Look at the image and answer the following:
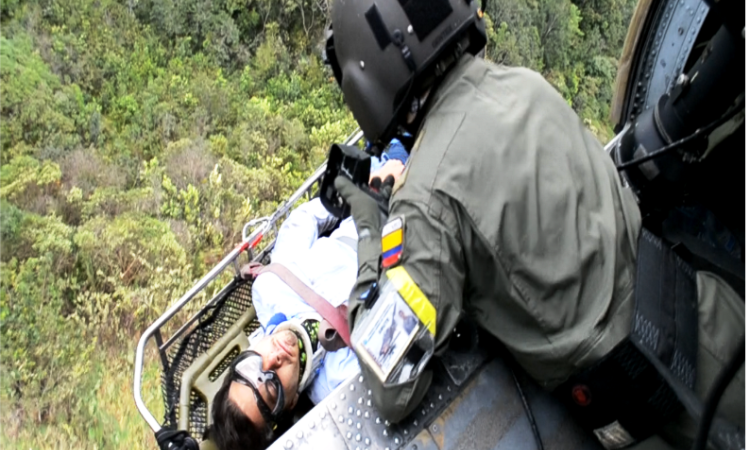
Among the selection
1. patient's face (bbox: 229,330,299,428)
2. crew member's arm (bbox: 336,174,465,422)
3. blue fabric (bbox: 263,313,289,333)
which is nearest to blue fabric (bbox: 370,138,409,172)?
blue fabric (bbox: 263,313,289,333)

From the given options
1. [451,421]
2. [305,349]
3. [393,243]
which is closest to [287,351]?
[305,349]

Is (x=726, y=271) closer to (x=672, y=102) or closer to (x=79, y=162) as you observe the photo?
(x=672, y=102)

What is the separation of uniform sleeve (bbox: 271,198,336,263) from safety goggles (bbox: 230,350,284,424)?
0.59m

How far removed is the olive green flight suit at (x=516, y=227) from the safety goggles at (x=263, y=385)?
0.79 m

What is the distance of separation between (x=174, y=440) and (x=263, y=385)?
43 cm

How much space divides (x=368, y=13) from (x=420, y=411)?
55.1 inches

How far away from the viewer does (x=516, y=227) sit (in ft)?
6.37

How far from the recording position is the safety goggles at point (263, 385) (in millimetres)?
2805

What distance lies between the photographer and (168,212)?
6145mm

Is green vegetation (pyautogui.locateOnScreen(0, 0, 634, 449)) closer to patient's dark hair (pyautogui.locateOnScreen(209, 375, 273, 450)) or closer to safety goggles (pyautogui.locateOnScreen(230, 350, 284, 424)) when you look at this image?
patient's dark hair (pyautogui.locateOnScreen(209, 375, 273, 450))

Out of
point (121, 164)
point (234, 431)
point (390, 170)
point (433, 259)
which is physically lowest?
point (234, 431)

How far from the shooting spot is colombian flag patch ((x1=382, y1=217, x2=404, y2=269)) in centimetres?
191

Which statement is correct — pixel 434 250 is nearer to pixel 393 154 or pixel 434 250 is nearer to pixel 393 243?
pixel 393 243

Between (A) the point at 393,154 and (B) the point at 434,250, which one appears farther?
(A) the point at 393,154
